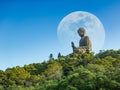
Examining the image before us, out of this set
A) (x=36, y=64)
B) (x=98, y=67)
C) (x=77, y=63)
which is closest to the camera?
(x=98, y=67)

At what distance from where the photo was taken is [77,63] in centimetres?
4428

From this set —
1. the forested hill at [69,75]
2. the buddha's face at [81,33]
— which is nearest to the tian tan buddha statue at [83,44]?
the buddha's face at [81,33]

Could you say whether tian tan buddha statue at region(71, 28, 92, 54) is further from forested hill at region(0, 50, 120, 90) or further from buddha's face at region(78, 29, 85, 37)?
forested hill at region(0, 50, 120, 90)

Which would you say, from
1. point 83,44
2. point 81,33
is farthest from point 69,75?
point 81,33

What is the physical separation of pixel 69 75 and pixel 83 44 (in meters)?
27.9

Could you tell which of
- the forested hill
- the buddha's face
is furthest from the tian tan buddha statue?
the forested hill

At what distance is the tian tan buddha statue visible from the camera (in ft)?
179

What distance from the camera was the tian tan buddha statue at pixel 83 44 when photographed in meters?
54.7

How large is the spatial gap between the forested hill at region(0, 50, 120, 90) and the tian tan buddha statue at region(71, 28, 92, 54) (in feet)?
5.96

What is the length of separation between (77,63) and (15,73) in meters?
7.83

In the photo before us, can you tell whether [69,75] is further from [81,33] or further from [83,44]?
[81,33]

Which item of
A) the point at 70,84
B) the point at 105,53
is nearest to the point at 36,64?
the point at 105,53

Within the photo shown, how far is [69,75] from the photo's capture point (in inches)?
1160

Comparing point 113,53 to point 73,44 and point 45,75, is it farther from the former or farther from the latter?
point 45,75
